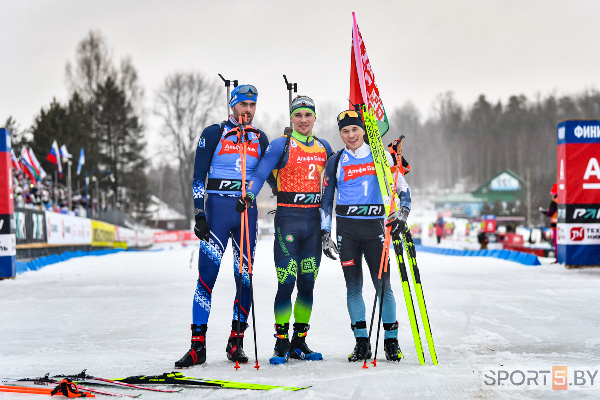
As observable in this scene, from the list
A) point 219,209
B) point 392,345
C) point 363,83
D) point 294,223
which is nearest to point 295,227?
point 294,223

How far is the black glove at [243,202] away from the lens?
4.74 metres

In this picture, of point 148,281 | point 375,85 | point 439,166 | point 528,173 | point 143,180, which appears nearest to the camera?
point 375,85

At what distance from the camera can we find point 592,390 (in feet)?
11.7

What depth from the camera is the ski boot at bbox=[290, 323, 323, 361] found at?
4859 millimetres

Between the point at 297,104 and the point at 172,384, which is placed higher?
the point at 297,104

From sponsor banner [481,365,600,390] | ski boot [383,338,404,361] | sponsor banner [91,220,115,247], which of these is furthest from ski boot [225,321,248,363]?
sponsor banner [91,220,115,247]

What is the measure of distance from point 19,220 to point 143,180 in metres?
42.3

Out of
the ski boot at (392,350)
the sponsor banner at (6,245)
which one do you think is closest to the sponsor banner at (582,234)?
the ski boot at (392,350)

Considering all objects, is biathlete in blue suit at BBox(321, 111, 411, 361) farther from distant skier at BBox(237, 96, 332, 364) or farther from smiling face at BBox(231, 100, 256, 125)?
smiling face at BBox(231, 100, 256, 125)

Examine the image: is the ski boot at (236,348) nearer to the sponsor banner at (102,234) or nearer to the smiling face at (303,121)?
the smiling face at (303,121)

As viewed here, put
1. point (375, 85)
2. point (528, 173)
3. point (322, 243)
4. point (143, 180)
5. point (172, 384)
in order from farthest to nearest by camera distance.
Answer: point (528, 173), point (143, 180), point (375, 85), point (322, 243), point (172, 384)

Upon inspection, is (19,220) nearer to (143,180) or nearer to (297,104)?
(297,104)

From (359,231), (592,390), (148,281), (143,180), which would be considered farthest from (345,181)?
(143,180)

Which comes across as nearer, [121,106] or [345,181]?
[345,181]
